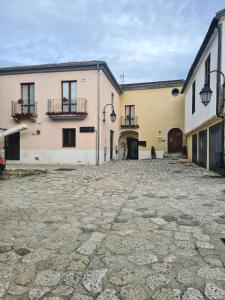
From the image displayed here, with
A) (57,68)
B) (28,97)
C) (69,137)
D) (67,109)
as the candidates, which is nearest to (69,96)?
(67,109)

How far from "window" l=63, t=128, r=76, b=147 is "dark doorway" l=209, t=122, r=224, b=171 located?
849cm

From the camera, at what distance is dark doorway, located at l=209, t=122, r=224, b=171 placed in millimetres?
10156

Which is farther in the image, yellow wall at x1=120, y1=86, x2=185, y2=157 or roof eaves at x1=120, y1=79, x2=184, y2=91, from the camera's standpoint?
yellow wall at x1=120, y1=86, x2=185, y2=157

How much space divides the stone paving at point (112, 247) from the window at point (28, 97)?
12283 millimetres

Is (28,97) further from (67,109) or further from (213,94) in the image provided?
(213,94)

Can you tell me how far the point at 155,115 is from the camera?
A: 23.1 m

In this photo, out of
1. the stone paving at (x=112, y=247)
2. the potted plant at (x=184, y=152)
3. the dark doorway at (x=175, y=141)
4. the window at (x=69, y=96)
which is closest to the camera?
the stone paving at (x=112, y=247)

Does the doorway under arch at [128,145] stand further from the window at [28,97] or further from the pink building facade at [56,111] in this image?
the window at [28,97]

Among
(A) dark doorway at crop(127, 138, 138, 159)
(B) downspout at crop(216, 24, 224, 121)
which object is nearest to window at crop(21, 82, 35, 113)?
(A) dark doorway at crop(127, 138, 138, 159)

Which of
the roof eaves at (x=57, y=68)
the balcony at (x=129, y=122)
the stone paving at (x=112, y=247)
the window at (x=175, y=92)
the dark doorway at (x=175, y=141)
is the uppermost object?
the roof eaves at (x=57, y=68)

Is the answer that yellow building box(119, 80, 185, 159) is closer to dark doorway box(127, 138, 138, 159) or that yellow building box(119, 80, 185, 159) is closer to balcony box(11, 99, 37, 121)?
dark doorway box(127, 138, 138, 159)

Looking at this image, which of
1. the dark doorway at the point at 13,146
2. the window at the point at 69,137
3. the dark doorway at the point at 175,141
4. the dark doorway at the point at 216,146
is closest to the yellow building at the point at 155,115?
the dark doorway at the point at 175,141

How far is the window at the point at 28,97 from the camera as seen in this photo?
17531mm

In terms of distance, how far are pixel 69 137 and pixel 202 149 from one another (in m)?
8.16
